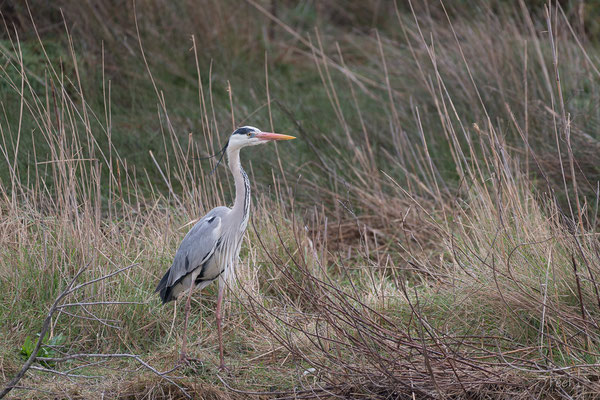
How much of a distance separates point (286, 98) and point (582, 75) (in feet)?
8.58

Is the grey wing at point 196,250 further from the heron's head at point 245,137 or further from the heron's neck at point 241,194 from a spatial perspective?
the heron's head at point 245,137

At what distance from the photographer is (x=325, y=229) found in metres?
3.55

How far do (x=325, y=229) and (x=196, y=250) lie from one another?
2.08ft

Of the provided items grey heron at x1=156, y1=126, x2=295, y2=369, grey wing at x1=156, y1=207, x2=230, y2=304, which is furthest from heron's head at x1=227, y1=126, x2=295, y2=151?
grey wing at x1=156, y1=207, x2=230, y2=304

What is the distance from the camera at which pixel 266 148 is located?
19.8 ft

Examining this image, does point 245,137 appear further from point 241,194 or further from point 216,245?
point 216,245

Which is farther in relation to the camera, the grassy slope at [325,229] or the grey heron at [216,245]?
the grey heron at [216,245]

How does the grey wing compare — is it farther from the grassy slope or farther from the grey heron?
the grassy slope

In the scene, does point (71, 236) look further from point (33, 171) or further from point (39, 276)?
point (33, 171)

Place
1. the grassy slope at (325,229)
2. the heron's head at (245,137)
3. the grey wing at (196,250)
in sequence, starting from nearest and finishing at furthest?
the grassy slope at (325,229) < the grey wing at (196,250) < the heron's head at (245,137)

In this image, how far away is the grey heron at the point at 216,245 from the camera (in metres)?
3.66

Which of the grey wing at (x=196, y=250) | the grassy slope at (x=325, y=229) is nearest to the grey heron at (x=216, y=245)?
the grey wing at (x=196, y=250)

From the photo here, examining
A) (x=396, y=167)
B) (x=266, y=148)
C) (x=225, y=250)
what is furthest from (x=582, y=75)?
(x=225, y=250)

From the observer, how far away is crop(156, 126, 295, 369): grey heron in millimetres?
3656
